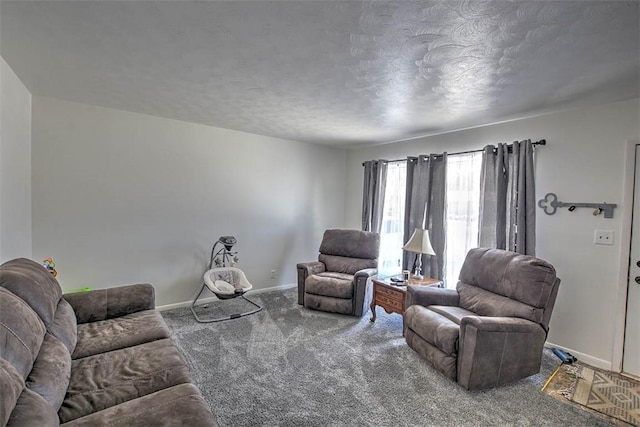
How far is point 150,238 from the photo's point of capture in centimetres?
371

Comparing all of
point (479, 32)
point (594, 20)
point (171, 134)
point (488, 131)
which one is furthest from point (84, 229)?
point (488, 131)

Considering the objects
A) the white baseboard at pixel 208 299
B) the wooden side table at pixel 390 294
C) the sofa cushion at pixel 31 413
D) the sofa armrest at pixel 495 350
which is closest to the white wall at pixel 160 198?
the white baseboard at pixel 208 299

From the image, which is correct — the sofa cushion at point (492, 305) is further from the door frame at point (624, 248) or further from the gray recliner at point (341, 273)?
the gray recliner at point (341, 273)

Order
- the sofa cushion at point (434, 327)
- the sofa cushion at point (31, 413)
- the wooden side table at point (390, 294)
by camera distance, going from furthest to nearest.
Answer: the wooden side table at point (390, 294) < the sofa cushion at point (434, 327) < the sofa cushion at point (31, 413)

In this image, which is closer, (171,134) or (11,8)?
(11,8)

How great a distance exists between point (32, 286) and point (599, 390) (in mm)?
4078

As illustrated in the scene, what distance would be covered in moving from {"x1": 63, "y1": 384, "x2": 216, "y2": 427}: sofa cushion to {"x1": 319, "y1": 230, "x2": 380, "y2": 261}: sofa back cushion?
3.18m

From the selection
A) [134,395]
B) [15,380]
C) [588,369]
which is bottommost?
[588,369]

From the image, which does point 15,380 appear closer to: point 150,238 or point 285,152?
point 150,238

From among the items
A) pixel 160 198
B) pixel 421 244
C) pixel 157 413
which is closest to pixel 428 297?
pixel 421 244

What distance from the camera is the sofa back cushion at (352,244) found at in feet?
14.3

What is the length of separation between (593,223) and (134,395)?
3836 millimetres

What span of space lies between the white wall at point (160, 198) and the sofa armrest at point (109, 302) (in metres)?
1.14

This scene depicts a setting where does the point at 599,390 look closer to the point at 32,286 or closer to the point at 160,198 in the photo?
the point at 32,286
